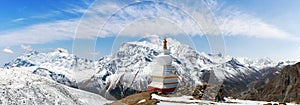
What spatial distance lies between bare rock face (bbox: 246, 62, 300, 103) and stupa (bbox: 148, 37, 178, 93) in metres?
88.3

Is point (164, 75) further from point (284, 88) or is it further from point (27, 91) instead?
point (284, 88)

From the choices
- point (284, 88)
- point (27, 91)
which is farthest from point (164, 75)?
point (284, 88)

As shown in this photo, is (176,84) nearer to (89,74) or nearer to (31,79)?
(89,74)

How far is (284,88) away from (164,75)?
10638 centimetres

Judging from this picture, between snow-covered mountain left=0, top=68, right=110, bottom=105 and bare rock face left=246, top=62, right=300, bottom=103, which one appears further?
bare rock face left=246, top=62, right=300, bottom=103

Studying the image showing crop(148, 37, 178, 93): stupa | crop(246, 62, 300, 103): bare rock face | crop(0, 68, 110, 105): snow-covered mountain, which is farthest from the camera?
crop(246, 62, 300, 103): bare rock face

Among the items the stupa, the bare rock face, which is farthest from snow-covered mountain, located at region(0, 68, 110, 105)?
the bare rock face

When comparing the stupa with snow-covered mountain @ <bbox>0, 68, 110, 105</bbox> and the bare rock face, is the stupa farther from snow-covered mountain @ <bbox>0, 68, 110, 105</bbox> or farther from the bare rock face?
the bare rock face

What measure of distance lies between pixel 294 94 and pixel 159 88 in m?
94.1

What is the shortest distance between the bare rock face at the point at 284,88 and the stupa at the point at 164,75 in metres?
88.3

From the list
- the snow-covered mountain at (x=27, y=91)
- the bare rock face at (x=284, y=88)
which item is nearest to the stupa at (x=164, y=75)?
the snow-covered mountain at (x=27, y=91)

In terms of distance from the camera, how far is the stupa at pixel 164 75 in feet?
108

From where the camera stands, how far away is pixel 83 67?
23906 millimetres

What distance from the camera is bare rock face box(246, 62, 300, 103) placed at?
110725mm
